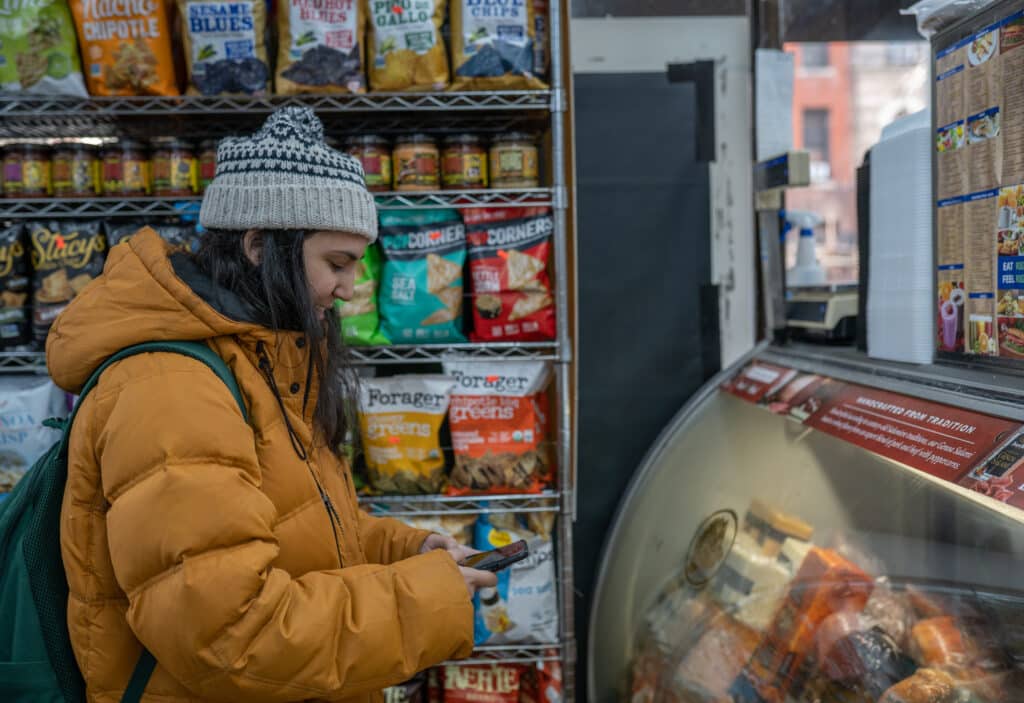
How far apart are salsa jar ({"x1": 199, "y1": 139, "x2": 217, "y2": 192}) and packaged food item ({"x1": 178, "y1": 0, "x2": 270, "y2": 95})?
0.51 feet

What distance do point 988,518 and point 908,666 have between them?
359 mm

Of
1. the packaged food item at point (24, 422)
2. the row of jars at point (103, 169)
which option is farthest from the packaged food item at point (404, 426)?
the packaged food item at point (24, 422)

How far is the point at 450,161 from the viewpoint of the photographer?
2432 millimetres

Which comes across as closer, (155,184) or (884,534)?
(884,534)

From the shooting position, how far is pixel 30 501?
1290 millimetres

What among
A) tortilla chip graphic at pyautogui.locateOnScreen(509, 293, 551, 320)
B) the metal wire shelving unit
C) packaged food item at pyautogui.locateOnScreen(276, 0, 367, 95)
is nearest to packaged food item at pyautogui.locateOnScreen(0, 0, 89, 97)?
the metal wire shelving unit

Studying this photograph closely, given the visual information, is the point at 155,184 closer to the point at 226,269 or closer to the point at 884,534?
the point at 226,269

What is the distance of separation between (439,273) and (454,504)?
0.71m

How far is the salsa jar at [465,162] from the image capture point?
2414 mm

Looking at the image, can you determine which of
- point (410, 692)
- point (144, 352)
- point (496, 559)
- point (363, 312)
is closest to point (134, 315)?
point (144, 352)

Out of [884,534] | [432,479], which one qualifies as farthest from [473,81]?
[884,534]

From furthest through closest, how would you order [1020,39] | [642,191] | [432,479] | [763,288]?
[642,191]
[763,288]
[432,479]
[1020,39]

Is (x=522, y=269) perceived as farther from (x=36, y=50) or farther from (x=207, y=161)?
(x=36, y=50)

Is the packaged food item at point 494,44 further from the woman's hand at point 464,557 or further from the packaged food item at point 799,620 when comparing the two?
the packaged food item at point 799,620
